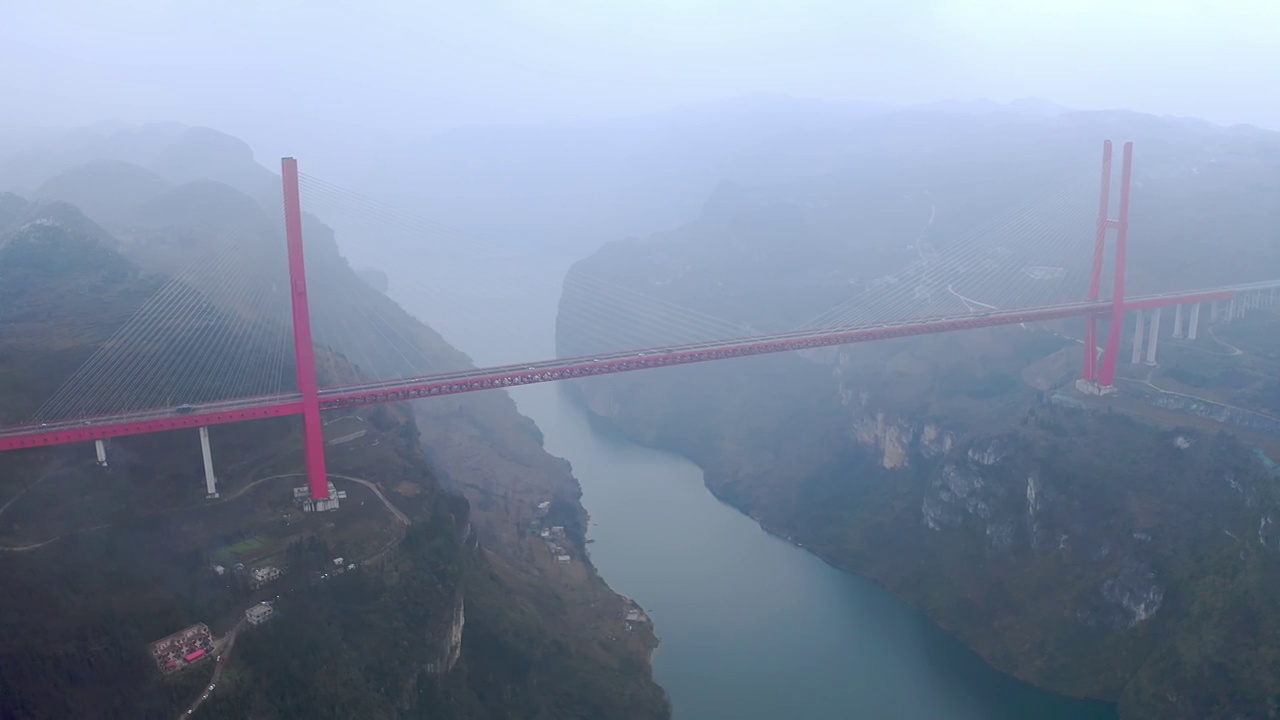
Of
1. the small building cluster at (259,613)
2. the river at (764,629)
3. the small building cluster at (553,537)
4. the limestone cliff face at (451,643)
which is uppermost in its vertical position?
the small building cluster at (259,613)

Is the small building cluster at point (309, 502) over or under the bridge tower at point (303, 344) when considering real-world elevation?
under

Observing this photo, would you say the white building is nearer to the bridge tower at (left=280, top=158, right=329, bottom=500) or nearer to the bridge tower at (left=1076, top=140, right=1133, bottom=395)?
the bridge tower at (left=280, top=158, right=329, bottom=500)

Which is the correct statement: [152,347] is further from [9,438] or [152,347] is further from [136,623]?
[136,623]

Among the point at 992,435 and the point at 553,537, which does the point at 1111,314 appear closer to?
the point at 992,435

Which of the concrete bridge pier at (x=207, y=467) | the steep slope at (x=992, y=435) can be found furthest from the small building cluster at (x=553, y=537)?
the concrete bridge pier at (x=207, y=467)

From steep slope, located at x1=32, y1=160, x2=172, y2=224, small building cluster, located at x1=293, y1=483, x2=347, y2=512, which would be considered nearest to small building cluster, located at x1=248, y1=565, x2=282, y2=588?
small building cluster, located at x1=293, y1=483, x2=347, y2=512

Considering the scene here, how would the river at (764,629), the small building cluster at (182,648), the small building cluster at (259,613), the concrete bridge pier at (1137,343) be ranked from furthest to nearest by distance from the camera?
1. the concrete bridge pier at (1137,343)
2. the river at (764,629)
3. the small building cluster at (259,613)
4. the small building cluster at (182,648)

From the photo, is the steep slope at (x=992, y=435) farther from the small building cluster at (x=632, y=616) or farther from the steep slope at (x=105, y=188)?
the steep slope at (x=105, y=188)
